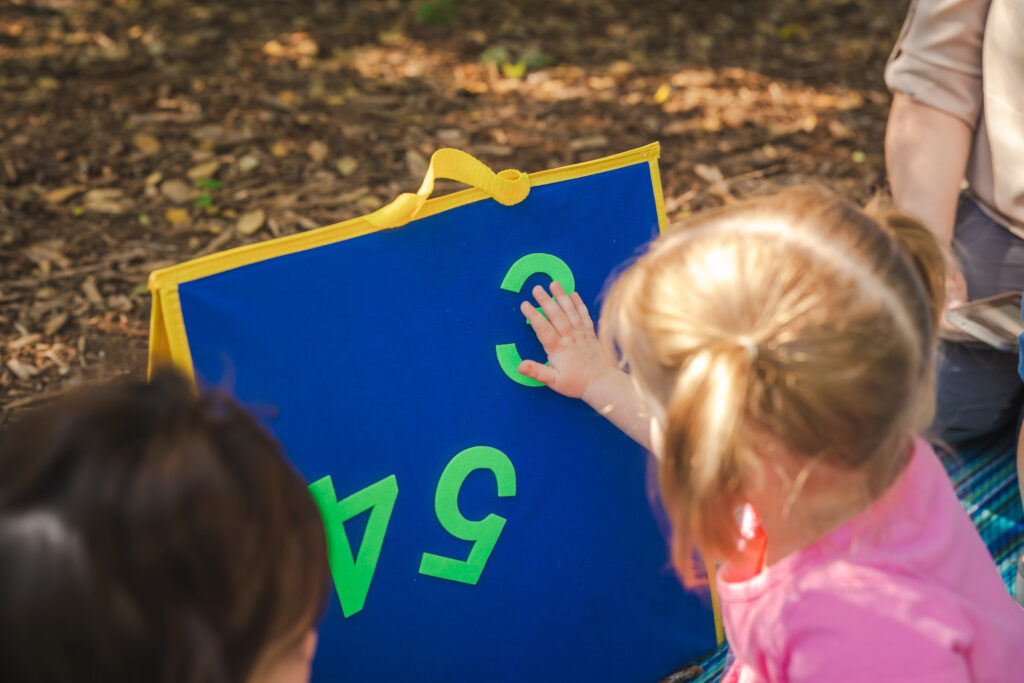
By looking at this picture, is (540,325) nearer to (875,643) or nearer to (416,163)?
(875,643)

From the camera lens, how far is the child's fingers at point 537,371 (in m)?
1.37

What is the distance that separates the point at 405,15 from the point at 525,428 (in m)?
2.98

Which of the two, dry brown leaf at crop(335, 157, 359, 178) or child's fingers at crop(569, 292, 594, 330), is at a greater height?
child's fingers at crop(569, 292, 594, 330)

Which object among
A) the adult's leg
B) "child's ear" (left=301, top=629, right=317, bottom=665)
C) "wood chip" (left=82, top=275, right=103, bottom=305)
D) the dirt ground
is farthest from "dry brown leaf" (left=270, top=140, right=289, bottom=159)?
"child's ear" (left=301, top=629, right=317, bottom=665)

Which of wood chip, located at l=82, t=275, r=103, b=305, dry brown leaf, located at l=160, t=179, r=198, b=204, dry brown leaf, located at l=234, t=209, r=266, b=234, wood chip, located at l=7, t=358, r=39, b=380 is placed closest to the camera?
wood chip, located at l=7, t=358, r=39, b=380

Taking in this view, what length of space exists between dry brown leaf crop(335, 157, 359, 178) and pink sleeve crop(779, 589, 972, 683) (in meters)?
2.20

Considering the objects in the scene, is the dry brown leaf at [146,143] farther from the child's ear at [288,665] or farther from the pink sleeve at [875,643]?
the pink sleeve at [875,643]

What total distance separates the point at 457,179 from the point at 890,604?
2.53 ft

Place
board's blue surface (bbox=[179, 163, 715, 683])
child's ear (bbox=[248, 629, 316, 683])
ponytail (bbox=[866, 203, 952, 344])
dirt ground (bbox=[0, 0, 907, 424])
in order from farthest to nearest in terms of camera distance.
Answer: dirt ground (bbox=[0, 0, 907, 424]) < board's blue surface (bbox=[179, 163, 715, 683]) < ponytail (bbox=[866, 203, 952, 344]) < child's ear (bbox=[248, 629, 316, 683])

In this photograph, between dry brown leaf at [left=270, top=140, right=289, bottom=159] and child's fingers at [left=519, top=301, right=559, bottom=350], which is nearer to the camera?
child's fingers at [left=519, top=301, right=559, bottom=350]

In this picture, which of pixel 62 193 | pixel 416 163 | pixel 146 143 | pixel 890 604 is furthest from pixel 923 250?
pixel 146 143

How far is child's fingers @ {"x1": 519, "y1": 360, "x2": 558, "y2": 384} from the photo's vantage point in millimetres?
1365

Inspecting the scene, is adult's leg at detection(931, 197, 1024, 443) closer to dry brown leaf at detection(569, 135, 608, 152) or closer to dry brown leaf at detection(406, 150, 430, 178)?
dry brown leaf at detection(569, 135, 608, 152)

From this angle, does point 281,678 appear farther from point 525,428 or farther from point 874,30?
point 874,30
